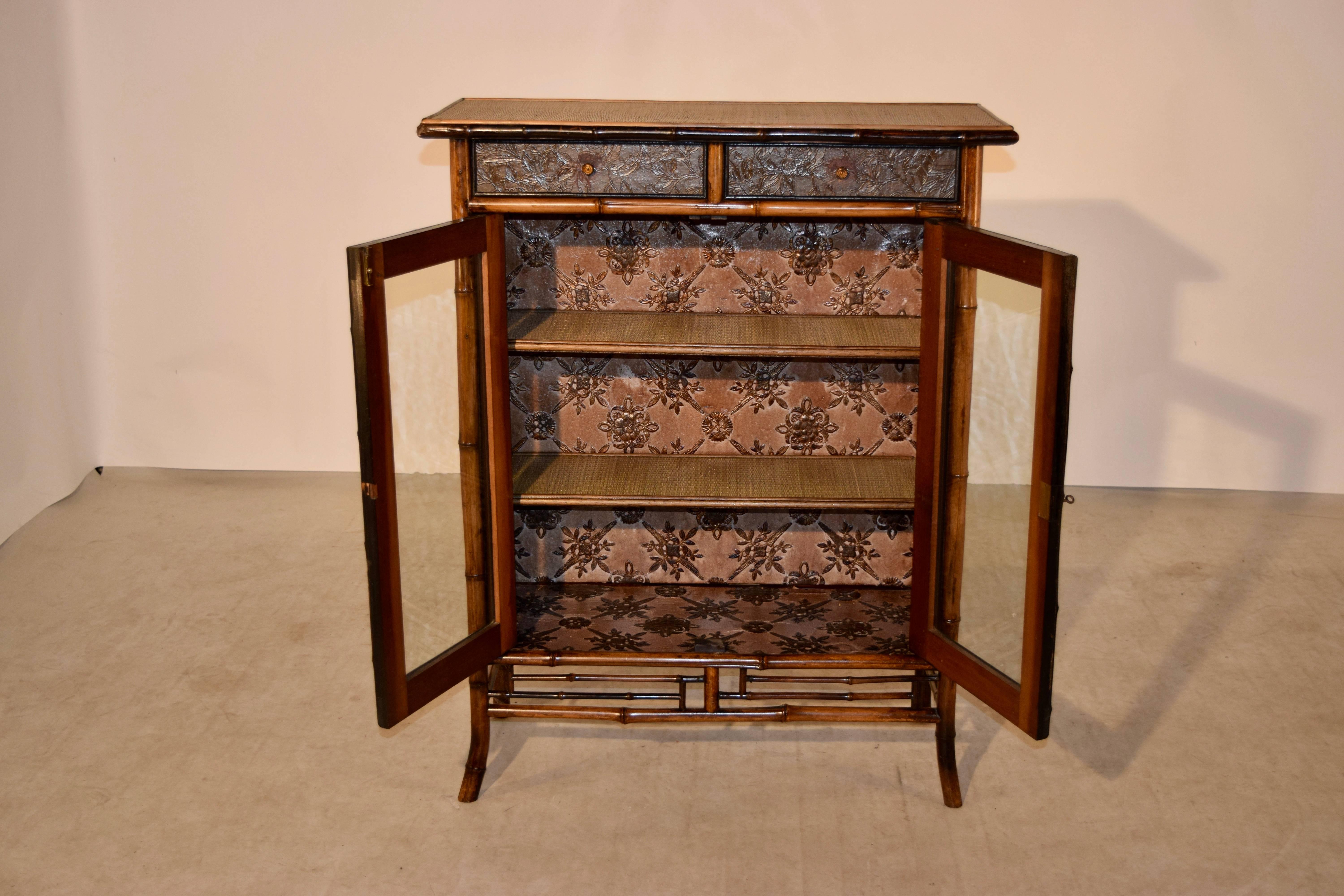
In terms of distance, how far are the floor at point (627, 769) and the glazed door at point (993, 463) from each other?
1.50 ft

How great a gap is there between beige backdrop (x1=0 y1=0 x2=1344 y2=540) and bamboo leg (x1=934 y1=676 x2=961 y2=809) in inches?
90.3

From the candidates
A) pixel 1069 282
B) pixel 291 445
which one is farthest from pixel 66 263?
pixel 1069 282

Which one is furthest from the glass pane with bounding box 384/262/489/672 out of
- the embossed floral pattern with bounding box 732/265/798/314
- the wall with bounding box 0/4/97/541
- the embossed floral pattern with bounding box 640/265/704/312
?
the wall with bounding box 0/4/97/541

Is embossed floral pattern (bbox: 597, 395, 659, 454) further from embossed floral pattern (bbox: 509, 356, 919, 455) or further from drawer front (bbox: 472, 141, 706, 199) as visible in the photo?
A: drawer front (bbox: 472, 141, 706, 199)

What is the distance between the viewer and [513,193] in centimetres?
289

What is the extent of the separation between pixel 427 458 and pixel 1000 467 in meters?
1.23

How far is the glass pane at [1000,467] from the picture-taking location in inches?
102

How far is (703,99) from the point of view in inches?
192

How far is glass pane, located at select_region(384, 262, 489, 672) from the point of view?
2.62 metres

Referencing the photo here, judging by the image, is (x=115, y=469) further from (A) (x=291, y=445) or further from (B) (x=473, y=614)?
(B) (x=473, y=614)

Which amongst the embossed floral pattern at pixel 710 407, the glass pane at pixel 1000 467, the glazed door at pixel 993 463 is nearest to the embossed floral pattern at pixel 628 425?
the embossed floral pattern at pixel 710 407

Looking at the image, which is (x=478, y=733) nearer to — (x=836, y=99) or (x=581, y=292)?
(x=581, y=292)

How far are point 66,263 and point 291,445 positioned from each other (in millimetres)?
1094

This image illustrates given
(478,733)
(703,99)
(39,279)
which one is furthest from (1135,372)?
(39,279)
